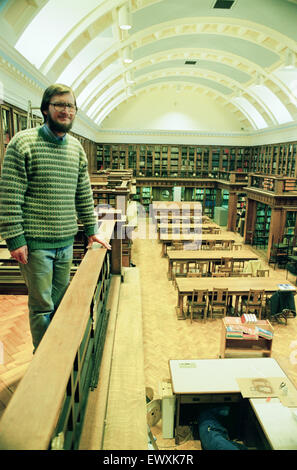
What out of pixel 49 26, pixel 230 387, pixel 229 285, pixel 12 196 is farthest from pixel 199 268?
pixel 12 196

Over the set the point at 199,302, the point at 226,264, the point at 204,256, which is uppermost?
the point at 204,256

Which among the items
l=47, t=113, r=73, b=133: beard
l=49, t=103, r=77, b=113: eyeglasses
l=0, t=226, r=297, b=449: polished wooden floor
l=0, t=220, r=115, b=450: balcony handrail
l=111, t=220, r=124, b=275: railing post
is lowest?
l=0, t=226, r=297, b=449: polished wooden floor

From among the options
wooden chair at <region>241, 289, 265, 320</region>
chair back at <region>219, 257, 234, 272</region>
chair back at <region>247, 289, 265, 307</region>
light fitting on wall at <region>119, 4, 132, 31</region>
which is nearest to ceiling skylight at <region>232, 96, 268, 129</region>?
light fitting on wall at <region>119, 4, 132, 31</region>

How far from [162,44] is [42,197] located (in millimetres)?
13338

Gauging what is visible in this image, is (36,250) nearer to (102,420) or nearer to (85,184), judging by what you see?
(85,184)

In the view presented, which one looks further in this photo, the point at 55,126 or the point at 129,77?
the point at 129,77

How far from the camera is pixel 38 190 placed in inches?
62.7

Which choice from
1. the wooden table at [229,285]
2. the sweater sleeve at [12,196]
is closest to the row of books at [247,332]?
the wooden table at [229,285]

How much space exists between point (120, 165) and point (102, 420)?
1971cm

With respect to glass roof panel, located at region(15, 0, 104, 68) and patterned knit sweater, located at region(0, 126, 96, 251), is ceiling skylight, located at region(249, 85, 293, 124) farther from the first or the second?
patterned knit sweater, located at region(0, 126, 96, 251)

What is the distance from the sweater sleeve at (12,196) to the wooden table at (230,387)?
3.11 m

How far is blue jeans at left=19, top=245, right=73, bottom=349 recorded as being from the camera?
1.62 metres

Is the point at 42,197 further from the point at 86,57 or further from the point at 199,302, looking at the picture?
the point at 86,57
